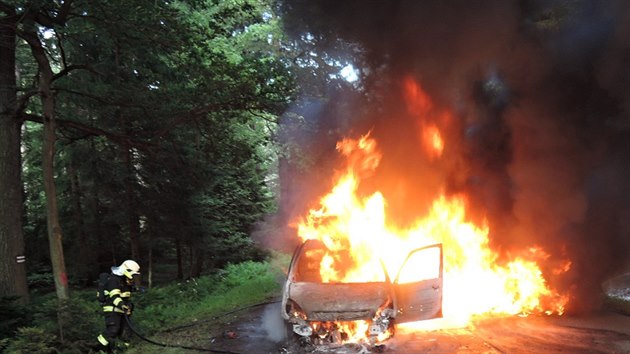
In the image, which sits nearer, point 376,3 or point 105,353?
point 105,353

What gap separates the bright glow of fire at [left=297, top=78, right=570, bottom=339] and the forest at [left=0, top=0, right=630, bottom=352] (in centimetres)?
43

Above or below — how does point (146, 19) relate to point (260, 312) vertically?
above

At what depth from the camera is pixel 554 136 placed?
9273mm

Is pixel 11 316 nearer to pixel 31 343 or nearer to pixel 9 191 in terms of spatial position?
pixel 31 343

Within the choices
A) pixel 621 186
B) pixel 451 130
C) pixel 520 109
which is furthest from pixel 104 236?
pixel 621 186

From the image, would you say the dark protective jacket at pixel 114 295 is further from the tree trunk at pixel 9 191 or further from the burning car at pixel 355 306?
the tree trunk at pixel 9 191

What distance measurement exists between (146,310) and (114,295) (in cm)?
296

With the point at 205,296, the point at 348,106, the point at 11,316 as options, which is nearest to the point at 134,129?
the point at 205,296

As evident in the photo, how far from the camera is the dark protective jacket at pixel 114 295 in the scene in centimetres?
675

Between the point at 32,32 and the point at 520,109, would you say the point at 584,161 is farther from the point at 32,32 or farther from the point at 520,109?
the point at 32,32

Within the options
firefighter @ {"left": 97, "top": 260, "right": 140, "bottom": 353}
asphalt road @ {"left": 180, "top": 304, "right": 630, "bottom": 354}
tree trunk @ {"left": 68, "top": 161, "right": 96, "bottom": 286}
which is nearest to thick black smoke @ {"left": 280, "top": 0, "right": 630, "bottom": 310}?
asphalt road @ {"left": 180, "top": 304, "right": 630, "bottom": 354}

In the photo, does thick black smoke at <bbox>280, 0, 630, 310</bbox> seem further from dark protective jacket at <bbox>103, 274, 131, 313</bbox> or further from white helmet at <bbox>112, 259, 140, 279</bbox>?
dark protective jacket at <bbox>103, 274, 131, 313</bbox>

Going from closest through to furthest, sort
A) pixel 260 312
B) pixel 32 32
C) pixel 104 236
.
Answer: pixel 32 32 → pixel 260 312 → pixel 104 236

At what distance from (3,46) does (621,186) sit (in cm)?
1238
